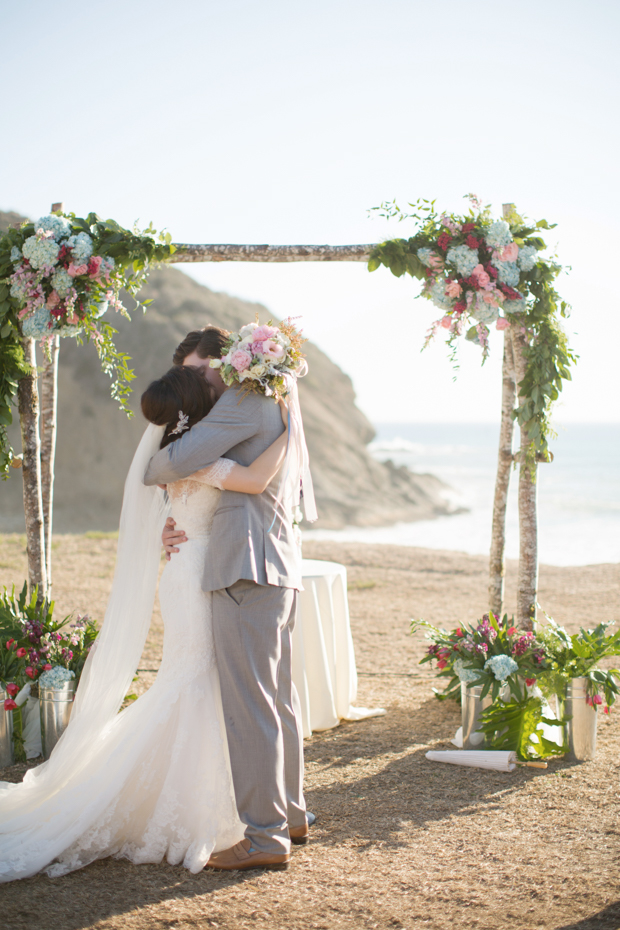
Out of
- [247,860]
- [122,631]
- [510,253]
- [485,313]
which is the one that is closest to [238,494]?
[122,631]

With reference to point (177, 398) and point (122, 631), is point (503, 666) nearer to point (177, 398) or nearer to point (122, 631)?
point (122, 631)

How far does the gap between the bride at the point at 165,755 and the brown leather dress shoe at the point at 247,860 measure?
0.07 metres

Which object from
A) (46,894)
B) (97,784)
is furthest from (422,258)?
(46,894)

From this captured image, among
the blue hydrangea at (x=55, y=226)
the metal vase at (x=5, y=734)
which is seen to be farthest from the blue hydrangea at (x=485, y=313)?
the metal vase at (x=5, y=734)

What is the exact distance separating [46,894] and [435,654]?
255cm

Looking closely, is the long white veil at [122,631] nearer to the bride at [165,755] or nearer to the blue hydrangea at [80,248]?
the bride at [165,755]

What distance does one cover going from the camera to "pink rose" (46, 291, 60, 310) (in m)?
4.30

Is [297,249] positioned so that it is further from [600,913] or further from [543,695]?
[600,913]

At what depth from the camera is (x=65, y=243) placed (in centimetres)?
426

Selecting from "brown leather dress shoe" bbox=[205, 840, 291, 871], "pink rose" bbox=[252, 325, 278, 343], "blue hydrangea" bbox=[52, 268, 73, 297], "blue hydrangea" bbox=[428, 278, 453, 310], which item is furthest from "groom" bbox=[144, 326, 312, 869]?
"blue hydrangea" bbox=[428, 278, 453, 310]

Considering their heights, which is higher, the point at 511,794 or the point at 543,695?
the point at 543,695

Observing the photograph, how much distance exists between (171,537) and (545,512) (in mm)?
24204

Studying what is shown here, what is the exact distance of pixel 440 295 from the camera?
15.0 feet

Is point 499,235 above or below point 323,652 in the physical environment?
above
